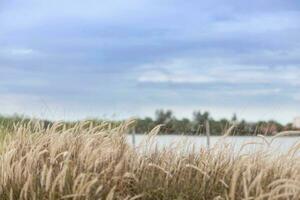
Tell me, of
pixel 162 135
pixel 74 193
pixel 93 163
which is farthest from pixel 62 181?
pixel 162 135

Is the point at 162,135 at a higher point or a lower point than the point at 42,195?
higher

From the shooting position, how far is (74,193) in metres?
4.62

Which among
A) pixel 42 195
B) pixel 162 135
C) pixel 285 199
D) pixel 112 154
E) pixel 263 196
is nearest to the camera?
pixel 263 196

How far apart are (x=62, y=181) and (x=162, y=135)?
2382 millimetres

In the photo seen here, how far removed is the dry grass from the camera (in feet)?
15.1

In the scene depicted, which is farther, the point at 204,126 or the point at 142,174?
the point at 204,126

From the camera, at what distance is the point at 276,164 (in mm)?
5434

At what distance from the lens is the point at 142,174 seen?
205 inches

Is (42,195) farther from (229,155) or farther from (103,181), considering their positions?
(229,155)

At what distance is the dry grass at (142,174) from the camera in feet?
15.1

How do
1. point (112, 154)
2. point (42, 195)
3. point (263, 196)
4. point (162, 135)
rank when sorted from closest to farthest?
point (263, 196), point (42, 195), point (112, 154), point (162, 135)

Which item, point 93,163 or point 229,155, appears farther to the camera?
point 229,155

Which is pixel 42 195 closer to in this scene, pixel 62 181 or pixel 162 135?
pixel 62 181

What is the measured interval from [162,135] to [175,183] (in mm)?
1967
